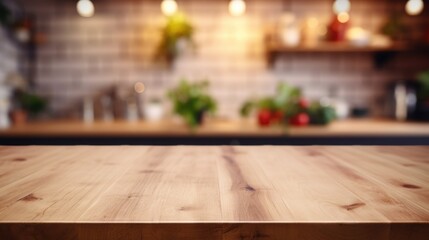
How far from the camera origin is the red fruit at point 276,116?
8.69ft

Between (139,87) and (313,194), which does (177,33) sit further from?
(313,194)

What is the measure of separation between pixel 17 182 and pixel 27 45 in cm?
283

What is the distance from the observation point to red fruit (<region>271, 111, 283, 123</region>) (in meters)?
2.65

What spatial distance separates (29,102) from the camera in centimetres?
295

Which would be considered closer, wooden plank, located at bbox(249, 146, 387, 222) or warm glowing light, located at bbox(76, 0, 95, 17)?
wooden plank, located at bbox(249, 146, 387, 222)

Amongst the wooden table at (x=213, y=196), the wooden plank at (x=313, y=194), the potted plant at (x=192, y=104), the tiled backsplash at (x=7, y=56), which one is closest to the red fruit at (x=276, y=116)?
the potted plant at (x=192, y=104)

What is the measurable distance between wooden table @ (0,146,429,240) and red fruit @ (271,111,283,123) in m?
1.55

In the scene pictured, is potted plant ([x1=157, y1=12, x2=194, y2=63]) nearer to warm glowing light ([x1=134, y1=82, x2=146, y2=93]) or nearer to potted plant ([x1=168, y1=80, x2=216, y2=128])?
warm glowing light ([x1=134, y1=82, x2=146, y2=93])

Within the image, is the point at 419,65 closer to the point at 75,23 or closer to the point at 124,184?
the point at 75,23

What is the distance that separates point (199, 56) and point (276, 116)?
38.2 inches

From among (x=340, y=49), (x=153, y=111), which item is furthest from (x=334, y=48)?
(x=153, y=111)

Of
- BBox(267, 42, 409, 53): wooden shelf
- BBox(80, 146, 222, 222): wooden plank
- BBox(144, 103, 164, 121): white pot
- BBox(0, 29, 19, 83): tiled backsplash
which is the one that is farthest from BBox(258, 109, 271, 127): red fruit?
BBox(0, 29, 19, 83): tiled backsplash

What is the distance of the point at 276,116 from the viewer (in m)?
2.67

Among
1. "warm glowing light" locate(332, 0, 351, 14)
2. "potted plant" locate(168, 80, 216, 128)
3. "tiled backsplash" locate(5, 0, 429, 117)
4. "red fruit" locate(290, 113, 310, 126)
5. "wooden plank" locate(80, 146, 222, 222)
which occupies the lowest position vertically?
"red fruit" locate(290, 113, 310, 126)
